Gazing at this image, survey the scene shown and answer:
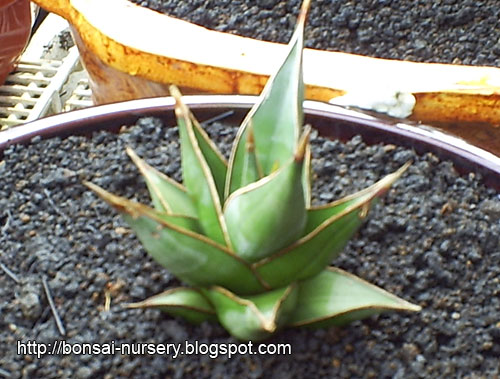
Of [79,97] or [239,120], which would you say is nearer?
[239,120]

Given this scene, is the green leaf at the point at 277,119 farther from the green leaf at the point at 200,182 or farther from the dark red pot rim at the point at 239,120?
the dark red pot rim at the point at 239,120

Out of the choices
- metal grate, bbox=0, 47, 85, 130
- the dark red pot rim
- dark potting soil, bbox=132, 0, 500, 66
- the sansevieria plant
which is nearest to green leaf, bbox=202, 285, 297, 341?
the sansevieria plant

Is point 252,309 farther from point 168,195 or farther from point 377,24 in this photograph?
point 377,24

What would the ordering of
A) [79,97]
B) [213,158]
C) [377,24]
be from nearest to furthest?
[213,158], [377,24], [79,97]

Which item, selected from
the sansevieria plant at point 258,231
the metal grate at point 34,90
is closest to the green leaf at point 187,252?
the sansevieria plant at point 258,231

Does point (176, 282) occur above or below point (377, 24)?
below

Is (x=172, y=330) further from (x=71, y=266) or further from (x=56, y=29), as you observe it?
(x=56, y=29)

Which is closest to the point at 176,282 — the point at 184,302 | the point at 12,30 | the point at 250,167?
the point at 184,302
